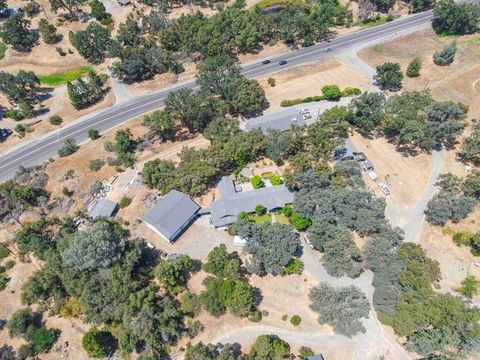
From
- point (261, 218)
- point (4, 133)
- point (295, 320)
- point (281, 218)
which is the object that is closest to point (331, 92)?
point (281, 218)

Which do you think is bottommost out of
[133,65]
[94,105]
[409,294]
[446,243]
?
[446,243]

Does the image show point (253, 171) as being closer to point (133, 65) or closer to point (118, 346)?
point (118, 346)

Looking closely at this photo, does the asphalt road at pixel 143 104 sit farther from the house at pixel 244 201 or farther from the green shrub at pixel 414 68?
the house at pixel 244 201

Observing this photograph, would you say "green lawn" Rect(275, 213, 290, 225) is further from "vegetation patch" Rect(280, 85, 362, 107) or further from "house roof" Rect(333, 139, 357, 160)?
"vegetation patch" Rect(280, 85, 362, 107)

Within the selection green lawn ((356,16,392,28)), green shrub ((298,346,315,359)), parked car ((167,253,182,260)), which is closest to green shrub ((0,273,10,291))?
parked car ((167,253,182,260))

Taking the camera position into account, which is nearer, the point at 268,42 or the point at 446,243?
the point at 446,243

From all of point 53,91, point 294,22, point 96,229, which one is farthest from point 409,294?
point 53,91
